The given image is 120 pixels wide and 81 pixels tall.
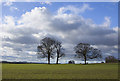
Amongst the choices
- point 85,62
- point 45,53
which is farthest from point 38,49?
point 85,62

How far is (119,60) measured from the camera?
293 ft

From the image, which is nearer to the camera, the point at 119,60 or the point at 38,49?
the point at 38,49

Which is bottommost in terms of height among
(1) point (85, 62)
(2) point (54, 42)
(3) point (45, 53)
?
(1) point (85, 62)

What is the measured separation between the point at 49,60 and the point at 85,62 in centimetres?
1713

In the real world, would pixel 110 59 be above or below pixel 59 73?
above

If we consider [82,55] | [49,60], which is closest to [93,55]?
[82,55]

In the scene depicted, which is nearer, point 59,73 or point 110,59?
point 59,73

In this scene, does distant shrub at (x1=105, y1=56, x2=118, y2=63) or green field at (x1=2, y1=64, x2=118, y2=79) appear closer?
green field at (x1=2, y1=64, x2=118, y2=79)

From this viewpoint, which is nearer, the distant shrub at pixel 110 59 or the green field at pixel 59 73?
the green field at pixel 59 73

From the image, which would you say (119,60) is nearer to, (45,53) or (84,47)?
(84,47)

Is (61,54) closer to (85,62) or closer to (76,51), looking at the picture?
(76,51)

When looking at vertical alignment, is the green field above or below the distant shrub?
below

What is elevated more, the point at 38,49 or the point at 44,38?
the point at 44,38

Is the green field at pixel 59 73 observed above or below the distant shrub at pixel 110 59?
below
